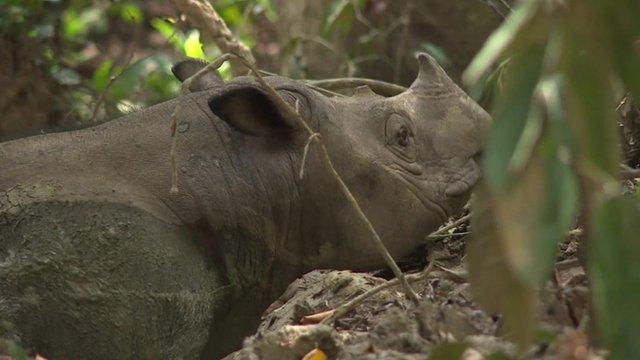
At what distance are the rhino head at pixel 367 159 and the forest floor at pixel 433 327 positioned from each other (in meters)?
0.19

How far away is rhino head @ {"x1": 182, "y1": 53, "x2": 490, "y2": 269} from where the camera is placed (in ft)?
12.9

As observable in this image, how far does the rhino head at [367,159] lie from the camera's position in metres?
3.94

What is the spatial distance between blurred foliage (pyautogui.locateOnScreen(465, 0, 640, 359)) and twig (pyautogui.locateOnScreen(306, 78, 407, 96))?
8.79 ft

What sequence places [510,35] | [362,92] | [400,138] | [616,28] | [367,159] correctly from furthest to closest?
[362,92] < [400,138] < [367,159] < [616,28] < [510,35]

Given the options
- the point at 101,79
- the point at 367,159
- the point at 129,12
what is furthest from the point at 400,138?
the point at 101,79

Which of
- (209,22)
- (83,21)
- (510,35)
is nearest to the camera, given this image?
(510,35)

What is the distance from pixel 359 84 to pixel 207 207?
61.2 inches

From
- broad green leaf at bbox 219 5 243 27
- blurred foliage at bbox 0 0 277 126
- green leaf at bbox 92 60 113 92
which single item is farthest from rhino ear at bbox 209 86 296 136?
broad green leaf at bbox 219 5 243 27

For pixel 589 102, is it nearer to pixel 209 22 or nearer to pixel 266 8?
pixel 209 22

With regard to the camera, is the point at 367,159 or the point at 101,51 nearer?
the point at 367,159

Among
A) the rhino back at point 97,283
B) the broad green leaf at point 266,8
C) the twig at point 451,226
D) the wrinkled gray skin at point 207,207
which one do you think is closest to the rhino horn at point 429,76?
the wrinkled gray skin at point 207,207

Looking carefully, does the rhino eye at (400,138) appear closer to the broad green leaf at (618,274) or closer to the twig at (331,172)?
the twig at (331,172)

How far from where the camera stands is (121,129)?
398 cm

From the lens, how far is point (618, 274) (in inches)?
85.6
